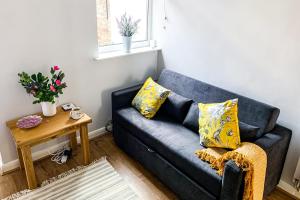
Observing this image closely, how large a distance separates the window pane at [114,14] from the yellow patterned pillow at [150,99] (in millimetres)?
741

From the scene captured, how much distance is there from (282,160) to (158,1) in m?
2.19

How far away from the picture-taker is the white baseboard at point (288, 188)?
212 centimetres

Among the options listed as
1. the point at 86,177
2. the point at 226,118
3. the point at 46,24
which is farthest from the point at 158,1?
the point at 86,177

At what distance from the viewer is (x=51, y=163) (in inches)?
97.0

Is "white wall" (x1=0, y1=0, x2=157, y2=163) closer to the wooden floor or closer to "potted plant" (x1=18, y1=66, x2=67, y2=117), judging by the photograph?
"potted plant" (x1=18, y1=66, x2=67, y2=117)

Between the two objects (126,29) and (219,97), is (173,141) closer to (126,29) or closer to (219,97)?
(219,97)

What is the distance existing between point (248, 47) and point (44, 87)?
6.09 feet

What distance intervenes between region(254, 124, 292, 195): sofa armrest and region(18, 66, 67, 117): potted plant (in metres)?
1.76

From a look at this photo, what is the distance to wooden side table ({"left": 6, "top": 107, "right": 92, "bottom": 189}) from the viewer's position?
1.98 metres

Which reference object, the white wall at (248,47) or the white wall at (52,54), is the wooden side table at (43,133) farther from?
the white wall at (248,47)

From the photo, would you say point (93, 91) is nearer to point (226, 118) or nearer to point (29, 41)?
point (29, 41)

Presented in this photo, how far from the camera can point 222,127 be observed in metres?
1.93

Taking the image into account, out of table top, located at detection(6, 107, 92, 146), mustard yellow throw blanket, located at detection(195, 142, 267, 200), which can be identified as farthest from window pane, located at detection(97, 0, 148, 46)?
mustard yellow throw blanket, located at detection(195, 142, 267, 200)

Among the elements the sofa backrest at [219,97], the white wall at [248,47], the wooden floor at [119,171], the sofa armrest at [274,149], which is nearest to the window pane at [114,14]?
the white wall at [248,47]
